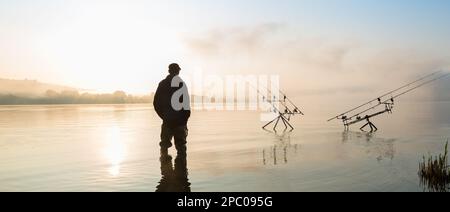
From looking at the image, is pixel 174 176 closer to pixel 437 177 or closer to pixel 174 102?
pixel 174 102

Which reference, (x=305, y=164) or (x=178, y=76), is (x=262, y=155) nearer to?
(x=305, y=164)

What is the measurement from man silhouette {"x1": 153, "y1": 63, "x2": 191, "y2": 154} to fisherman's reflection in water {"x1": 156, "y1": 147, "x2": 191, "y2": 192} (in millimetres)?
647

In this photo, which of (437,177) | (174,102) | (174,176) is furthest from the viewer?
(174,102)

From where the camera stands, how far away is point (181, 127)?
13852mm

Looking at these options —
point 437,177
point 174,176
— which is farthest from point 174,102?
point 437,177

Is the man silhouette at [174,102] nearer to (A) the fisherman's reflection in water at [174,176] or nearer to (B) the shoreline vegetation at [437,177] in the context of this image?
(A) the fisherman's reflection in water at [174,176]

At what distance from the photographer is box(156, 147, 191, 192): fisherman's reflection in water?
11.3 meters

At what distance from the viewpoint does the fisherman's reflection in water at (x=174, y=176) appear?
37.0 feet

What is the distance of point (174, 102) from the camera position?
13586 millimetres

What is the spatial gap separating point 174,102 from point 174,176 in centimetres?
243

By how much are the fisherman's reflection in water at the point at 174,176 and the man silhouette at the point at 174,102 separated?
65 cm

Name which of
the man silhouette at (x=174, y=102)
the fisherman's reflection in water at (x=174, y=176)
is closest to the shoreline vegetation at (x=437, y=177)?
the fisherman's reflection in water at (x=174, y=176)

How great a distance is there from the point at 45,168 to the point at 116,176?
398cm
